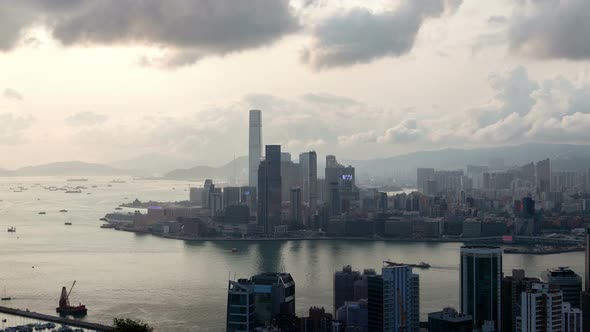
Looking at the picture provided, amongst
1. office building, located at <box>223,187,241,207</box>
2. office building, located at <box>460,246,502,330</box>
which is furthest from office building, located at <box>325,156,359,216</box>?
office building, located at <box>460,246,502,330</box>

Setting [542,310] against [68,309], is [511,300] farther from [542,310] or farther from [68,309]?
[68,309]

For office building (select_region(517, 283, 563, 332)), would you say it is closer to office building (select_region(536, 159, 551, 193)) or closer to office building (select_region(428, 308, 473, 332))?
office building (select_region(428, 308, 473, 332))

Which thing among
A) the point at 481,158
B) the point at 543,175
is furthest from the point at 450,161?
the point at 543,175

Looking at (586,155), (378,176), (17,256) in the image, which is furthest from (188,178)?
(17,256)

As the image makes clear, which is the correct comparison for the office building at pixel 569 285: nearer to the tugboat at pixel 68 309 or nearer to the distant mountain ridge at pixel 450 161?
the tugboat at pixel 68 309

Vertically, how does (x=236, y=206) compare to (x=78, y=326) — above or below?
above

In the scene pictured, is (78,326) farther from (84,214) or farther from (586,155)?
(586,155)
